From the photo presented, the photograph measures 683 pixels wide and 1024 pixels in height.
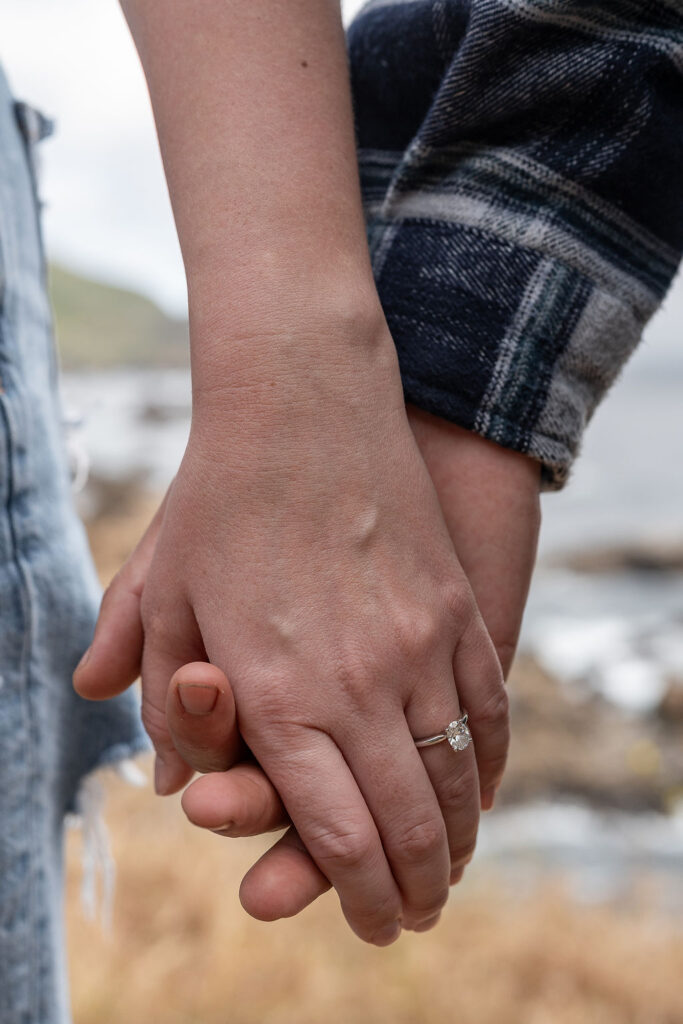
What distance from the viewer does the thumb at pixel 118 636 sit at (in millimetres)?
682

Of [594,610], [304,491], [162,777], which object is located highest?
[304,491]

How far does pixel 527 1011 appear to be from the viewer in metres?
1.91

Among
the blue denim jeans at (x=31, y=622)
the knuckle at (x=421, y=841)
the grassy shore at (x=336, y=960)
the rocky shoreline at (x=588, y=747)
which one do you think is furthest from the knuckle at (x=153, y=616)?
the rocky shoreline at (x=588, y=747)

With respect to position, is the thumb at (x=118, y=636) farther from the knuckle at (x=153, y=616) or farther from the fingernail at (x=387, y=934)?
the fingernail at (x=387, y=934)

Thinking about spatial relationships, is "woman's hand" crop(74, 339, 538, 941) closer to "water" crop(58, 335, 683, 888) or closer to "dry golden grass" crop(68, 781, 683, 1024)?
"water" crop(58, 335, 683, 888)

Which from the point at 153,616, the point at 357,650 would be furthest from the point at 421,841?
the point at 153,616

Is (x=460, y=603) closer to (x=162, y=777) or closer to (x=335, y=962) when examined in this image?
(x=162, y=777)

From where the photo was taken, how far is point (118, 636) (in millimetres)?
681

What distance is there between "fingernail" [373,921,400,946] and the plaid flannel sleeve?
0.38 m

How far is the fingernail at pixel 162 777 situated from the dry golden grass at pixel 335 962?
1.32 meters

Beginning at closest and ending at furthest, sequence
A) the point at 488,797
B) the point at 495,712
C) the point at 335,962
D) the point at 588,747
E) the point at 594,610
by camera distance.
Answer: the point at 495,712 < the point at 488,797 < the point at 335,962 < the point at 588,747 < the point at 594,610

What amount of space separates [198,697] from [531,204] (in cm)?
46

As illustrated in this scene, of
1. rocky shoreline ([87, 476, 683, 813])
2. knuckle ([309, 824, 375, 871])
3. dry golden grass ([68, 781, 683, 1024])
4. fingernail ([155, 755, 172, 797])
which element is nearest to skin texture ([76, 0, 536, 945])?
knuckle ([309, 824, 375, 871])

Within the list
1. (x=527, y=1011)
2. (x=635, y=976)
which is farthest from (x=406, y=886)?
(x=635, y=976)
